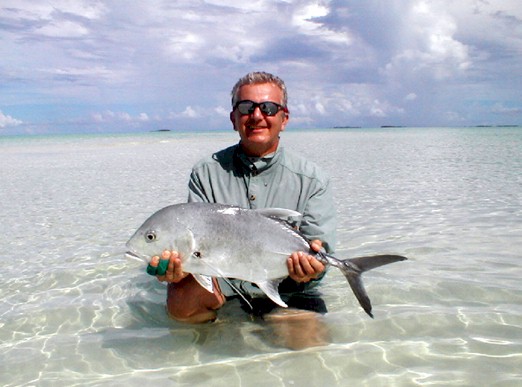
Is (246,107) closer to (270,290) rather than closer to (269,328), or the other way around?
(270,290)

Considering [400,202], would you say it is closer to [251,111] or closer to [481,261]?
[481,261]

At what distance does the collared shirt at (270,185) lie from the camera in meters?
3.94

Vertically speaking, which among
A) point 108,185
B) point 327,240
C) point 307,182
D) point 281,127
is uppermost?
point 281,127

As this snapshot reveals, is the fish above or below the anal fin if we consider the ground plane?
above

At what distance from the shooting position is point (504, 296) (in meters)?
4.41

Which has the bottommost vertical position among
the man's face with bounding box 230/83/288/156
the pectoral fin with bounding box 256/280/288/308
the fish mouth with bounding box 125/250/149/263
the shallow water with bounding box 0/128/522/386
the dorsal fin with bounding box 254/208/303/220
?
the shallow water with bounding box 0/128/522/386

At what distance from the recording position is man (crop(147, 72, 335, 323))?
3812 millimetres

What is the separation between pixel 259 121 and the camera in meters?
3.80

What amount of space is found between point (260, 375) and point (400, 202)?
667cm

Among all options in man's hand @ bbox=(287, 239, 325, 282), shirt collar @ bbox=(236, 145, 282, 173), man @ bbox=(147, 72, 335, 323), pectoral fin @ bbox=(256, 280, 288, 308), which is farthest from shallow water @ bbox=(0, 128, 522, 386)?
shirt collar @ bbox=(236, 145, 282, 173)

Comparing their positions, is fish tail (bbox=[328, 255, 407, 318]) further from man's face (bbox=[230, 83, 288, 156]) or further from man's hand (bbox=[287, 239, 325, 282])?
man's face (bbox=[230, 83, 288, 156])

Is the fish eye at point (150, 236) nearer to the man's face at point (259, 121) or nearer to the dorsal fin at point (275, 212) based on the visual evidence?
the dorsal fin at point (275, 212)

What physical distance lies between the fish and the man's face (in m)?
0.88

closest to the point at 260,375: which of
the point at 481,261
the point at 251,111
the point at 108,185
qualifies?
the point at 251,111
